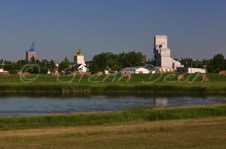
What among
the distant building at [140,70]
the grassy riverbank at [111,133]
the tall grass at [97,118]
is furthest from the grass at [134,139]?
the distant building at [140,70]

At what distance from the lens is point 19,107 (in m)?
45.4

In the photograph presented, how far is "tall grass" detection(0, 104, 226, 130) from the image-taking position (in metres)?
26.7

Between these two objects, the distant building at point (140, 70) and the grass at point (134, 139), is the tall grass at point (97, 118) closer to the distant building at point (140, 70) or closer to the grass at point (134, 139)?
the grass at point (134, 139)

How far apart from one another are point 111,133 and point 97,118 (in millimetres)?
8404

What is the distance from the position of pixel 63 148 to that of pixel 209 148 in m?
4.63

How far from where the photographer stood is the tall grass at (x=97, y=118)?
87.5ft

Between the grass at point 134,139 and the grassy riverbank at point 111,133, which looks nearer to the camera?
the grass at point 134,139

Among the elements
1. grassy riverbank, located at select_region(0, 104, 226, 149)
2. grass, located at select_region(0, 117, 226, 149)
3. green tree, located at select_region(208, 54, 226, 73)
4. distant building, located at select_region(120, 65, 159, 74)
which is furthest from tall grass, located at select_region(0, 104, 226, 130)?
green tree, located at select_region(208, 54, 226, 73)

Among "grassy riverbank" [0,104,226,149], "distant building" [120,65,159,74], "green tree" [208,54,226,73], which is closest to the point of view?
"grassy riverbank" [0,104,226,149]

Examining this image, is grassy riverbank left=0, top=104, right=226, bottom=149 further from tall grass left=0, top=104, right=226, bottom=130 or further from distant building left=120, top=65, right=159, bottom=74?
distant building left=120, top=65, right=159, bottom=74

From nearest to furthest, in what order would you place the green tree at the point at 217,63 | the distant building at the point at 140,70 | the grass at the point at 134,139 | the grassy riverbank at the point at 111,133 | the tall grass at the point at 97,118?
the grass at the point at 134,139 < the grassy riverbank at the point at 111,133 < the tall grass at the point at 97,118 < the distant building at the point at 140,70 < the green tree at the point at 217,63

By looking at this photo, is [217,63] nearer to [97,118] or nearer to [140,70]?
[140,70]

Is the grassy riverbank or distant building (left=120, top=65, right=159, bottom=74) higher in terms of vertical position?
distant building (left=120, top=65, right=159, bottom=74)

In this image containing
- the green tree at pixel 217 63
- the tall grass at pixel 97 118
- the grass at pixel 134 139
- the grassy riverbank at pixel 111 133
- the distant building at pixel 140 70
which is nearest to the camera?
the grass at pixel 134 139
